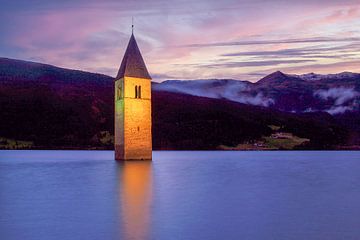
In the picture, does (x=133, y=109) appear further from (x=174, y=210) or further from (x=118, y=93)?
(x=174, y=210)

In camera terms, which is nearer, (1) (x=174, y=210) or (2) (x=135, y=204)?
(1) (x=174, y=210)

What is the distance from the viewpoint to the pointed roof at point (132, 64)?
50.1 metres

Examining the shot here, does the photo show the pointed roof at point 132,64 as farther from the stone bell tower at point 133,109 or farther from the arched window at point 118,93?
the arched window at point 118,93

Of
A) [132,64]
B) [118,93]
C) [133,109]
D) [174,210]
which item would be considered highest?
[132,64]

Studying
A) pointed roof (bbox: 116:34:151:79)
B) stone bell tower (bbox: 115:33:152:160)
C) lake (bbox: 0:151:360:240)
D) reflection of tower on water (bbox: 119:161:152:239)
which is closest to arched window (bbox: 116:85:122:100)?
stone bell tower (bbox: 115:33:152:160)

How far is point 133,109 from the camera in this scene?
1959 inches

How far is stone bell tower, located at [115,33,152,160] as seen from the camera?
49.4 metres

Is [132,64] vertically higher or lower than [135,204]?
higher

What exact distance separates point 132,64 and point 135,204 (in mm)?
31745

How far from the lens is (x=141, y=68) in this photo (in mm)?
51219

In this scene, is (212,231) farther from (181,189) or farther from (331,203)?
(181,189)

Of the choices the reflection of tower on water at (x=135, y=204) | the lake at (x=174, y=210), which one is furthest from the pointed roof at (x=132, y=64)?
the lake at (x=174, y=210)

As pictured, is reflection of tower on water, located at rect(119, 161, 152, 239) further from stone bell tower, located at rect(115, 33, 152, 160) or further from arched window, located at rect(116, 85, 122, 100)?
arched window, located at rect(116, 85, 122, 100)

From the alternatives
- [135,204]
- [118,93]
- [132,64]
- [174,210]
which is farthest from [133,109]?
[174,210]
